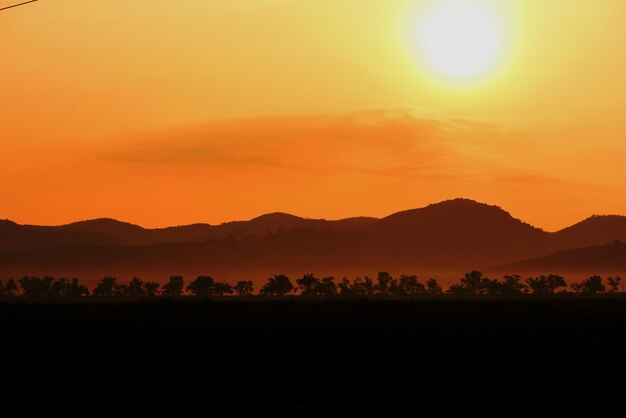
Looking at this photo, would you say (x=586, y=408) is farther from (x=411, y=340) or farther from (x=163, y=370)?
(x=411, y=340)

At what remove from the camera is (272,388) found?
40.6 metres

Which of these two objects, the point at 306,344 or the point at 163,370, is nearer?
the point at 163,370

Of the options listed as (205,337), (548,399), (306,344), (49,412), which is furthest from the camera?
(205,337)

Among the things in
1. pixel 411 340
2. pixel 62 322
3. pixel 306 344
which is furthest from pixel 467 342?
pixel 62 322

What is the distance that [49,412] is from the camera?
35.5 meters

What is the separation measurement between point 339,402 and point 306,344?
21.1m

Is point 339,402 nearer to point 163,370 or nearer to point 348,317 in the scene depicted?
point 163,370

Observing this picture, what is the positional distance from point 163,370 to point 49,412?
1107 centimetres

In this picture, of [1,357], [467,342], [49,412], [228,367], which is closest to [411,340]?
[467,342]

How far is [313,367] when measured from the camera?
46.9m

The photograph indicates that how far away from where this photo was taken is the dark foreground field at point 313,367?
36906mm

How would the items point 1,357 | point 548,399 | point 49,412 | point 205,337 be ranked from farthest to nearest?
point 205,337 → point 1,357 → point 548,399 → point 49,412

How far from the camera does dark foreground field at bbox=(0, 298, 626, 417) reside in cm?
3691

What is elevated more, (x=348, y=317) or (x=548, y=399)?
(x=348, y=317)
